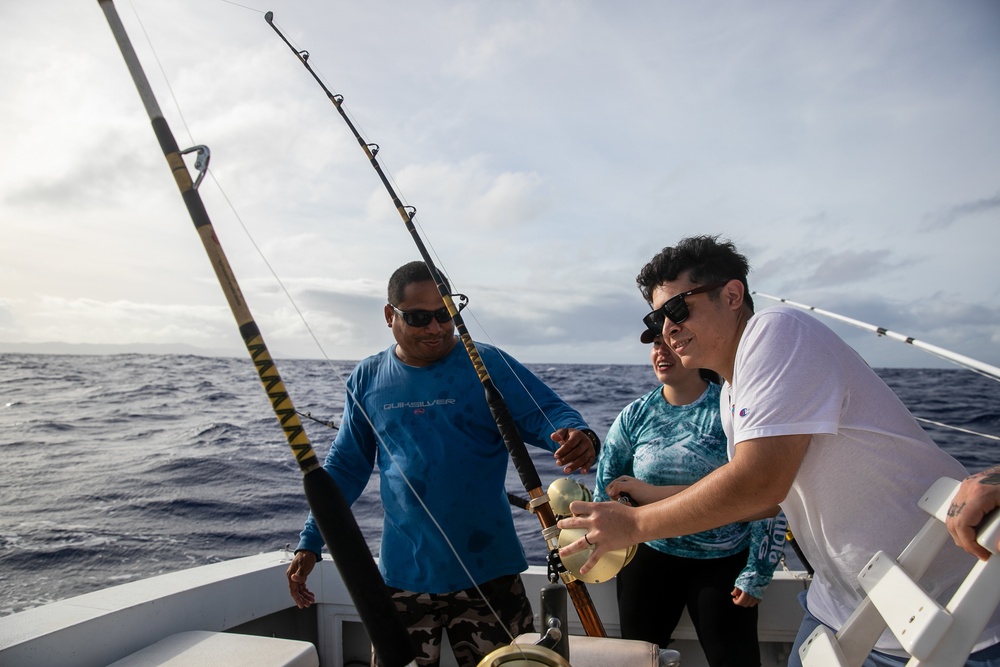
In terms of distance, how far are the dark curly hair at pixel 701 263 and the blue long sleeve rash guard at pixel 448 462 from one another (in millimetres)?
782

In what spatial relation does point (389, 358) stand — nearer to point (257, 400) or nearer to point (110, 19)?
point (110, 19)

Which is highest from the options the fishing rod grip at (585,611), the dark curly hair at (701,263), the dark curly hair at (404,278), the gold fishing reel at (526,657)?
the dark curly hair at (404,278)

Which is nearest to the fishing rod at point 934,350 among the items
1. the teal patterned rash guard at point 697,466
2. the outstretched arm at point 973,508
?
the teal patterned rash guard at point 697,466

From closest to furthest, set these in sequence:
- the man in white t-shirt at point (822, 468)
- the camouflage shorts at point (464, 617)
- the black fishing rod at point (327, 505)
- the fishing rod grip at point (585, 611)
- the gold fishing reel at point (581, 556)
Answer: the black fishing rod at point (327, 505)
the man in white t-shirt at point (822, 468)
the gold fishing reel at point (581, 556)
the fishing rod grip at point (585, 611)
the camouflage shorts at point (464, 617)

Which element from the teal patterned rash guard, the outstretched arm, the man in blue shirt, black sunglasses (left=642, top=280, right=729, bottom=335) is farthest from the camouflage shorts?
the outstretched arm

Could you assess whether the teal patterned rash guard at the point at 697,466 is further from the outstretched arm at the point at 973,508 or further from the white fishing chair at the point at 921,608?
the outstretched arm at the point at 973,508

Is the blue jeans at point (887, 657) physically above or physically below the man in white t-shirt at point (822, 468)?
below

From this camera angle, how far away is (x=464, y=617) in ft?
7.89

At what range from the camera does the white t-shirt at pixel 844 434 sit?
133 cm

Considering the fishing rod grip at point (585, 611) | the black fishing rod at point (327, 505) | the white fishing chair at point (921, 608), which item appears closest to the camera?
the white fishing chair at point (921, 608)

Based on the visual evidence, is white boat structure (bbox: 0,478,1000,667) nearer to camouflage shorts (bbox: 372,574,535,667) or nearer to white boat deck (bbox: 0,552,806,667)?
white boat deck (bbox: 0,552,806,667)

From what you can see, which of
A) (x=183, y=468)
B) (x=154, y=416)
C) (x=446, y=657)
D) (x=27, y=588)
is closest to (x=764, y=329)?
(x=446, y=657)

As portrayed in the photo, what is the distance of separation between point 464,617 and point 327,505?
52.5 inches

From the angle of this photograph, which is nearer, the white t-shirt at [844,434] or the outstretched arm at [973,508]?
the outstretched arm at [973,508]
